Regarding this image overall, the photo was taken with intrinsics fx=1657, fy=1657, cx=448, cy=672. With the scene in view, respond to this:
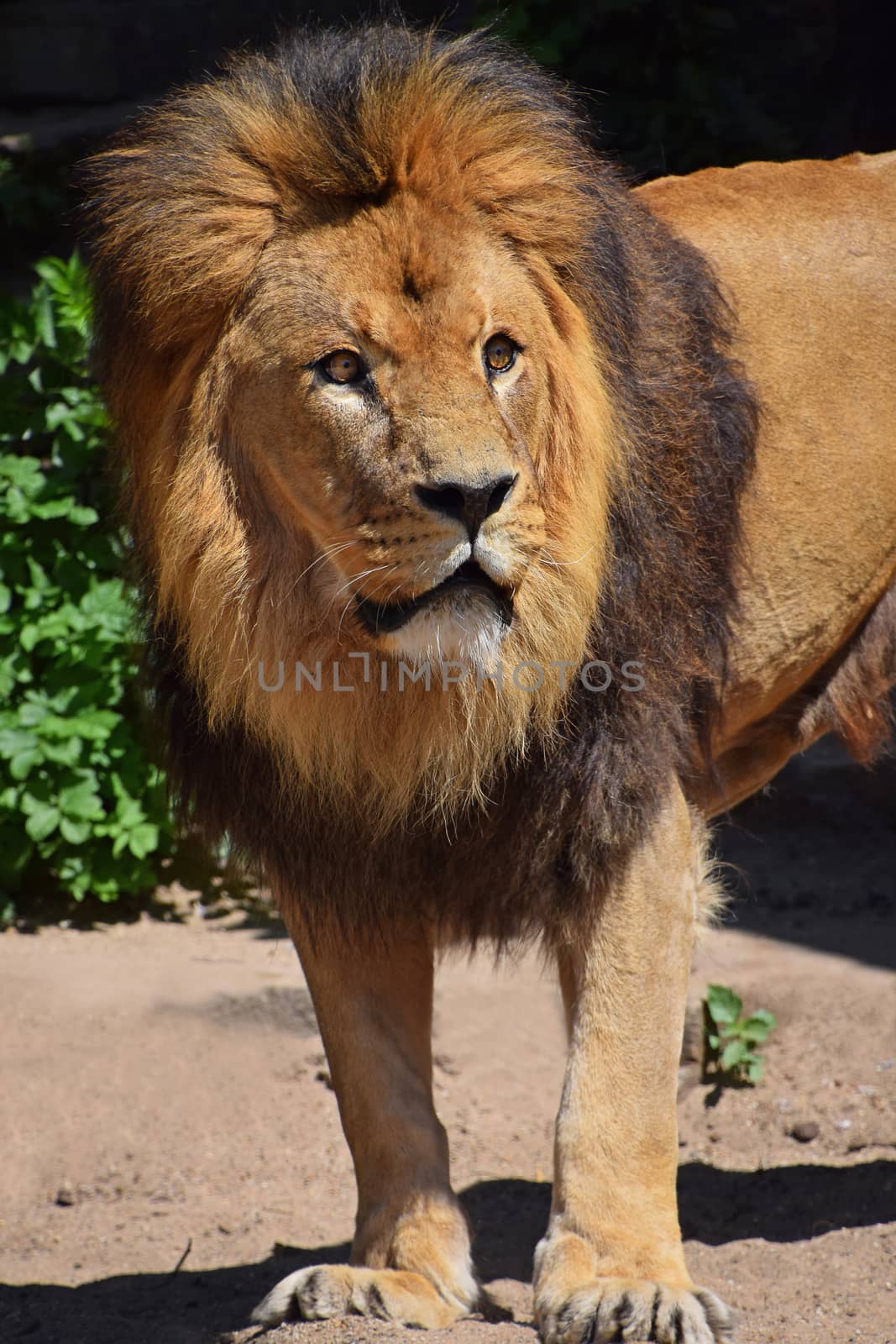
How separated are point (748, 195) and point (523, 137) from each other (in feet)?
3.03

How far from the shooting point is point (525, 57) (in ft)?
9.02

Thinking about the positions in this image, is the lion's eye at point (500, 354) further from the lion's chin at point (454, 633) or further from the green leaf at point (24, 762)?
the green leaf at point (24, 762)

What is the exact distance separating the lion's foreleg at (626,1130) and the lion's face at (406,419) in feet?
1.94

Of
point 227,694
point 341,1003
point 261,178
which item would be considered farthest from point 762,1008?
point 261,178

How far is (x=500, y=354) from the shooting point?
2441 millimetres

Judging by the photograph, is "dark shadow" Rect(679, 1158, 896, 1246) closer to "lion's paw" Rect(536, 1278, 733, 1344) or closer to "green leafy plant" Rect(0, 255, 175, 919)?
"lion's paw" Rect(536, 1278, 733, 1344)

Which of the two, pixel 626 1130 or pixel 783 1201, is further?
pixel 783 1201

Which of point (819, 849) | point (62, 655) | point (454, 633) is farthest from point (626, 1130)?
point (819, 849)

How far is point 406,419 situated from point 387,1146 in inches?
49.5

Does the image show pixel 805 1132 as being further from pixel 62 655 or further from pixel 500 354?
pixel 62 655

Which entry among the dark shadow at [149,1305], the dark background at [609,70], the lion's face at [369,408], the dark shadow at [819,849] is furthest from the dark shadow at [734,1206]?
the dark background at [609,70]

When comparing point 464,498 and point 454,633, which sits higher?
point 464,498

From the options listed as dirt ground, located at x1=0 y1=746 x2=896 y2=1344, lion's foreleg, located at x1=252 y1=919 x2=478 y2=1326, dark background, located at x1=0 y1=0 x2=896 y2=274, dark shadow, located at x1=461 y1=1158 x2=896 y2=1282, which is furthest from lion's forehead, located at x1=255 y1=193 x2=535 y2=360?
dark background, located at x1=0 y1=0 x2=896 y2=274

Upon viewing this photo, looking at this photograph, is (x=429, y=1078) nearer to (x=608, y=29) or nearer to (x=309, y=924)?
(x=309, y=924)
